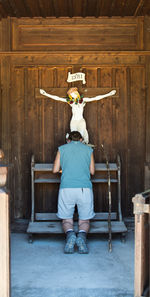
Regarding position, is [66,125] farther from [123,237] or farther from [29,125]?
[123,237]

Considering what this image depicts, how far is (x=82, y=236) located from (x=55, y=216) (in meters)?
0.93

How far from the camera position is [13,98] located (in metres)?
6.35

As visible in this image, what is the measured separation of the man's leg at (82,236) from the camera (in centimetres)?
511

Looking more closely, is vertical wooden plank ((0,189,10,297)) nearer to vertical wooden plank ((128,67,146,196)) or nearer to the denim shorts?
the denim shorts

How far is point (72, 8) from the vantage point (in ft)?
19.4

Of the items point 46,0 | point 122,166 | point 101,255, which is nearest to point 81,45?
point 46,0

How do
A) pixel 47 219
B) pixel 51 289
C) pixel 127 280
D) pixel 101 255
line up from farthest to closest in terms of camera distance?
1. pixel 47 219
2. pixel 101 255
3. pixel 127 280
4. pixel 51 289

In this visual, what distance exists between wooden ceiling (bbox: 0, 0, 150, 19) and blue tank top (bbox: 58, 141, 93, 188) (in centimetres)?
207

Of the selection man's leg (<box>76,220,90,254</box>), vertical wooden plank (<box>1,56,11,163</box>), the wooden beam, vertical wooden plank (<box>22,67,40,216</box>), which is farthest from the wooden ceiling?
man's leg (<box>76,220,90,254</box>)

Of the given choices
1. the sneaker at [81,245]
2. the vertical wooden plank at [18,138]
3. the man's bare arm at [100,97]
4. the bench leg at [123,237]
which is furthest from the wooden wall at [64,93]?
the sneaker at [81,245]

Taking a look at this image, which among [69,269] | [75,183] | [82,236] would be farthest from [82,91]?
[69,269]

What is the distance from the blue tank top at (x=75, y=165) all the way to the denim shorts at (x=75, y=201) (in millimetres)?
69

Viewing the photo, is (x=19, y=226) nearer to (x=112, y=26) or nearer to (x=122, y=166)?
(x=122, y=166)

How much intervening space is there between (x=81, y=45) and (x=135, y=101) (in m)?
1.27
